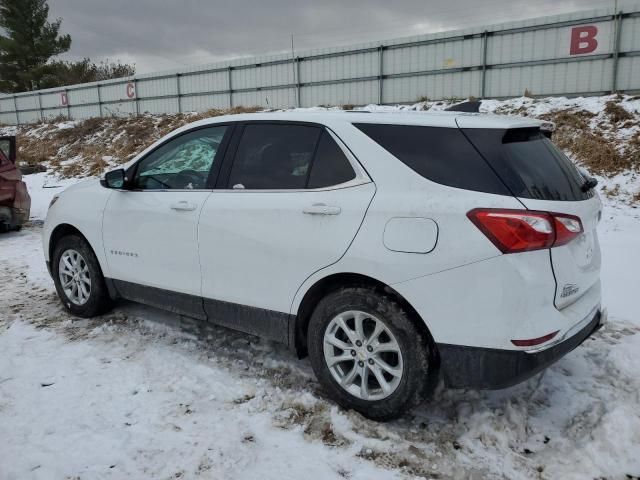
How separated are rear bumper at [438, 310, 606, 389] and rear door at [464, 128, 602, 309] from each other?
0.83 feet

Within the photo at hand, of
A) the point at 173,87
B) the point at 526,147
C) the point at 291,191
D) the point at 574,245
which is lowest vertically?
the point at 574,245

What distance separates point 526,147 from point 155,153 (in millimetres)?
2724

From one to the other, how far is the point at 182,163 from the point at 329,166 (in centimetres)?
152

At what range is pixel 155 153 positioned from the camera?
152 inches

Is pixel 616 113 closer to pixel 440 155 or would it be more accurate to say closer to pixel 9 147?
pixel 440 155

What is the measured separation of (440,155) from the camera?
8.40 ft

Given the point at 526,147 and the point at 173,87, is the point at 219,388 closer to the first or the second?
the point at 526,147

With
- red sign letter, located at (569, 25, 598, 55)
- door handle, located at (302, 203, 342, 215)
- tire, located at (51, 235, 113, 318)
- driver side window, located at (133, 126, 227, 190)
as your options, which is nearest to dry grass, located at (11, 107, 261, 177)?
red sign letter, located at (569, 25, 598, 55)

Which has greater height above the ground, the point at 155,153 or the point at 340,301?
the point at 155,153

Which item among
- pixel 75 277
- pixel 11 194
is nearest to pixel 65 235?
pixel 75 277

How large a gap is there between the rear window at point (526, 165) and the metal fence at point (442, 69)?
11.9 meters

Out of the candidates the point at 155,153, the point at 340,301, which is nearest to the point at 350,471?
the point at 340,301

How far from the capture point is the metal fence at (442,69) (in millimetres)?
12344

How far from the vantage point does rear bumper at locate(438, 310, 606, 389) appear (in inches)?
92.1
